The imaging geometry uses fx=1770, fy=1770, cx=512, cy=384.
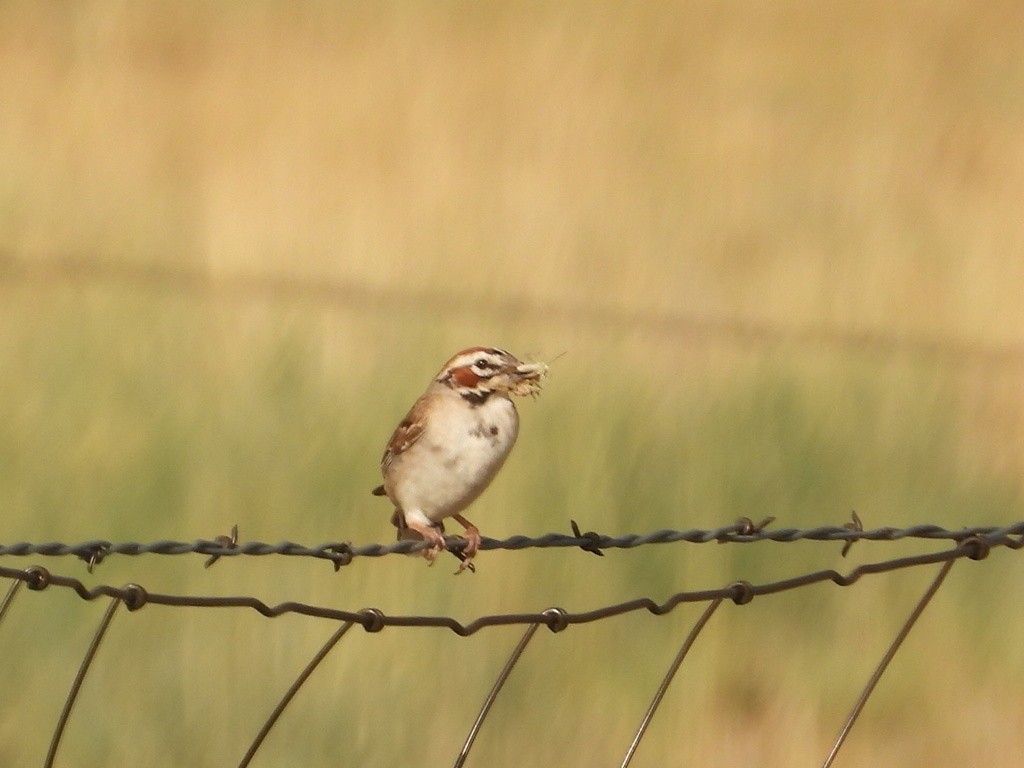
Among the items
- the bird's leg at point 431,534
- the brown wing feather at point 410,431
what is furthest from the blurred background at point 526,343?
the brown wing feather at point 410,431

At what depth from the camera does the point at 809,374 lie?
28.2 ft

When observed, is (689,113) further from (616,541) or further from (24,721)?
(616,541)

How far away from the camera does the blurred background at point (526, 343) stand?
701 centimetres

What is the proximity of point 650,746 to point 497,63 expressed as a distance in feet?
16.0

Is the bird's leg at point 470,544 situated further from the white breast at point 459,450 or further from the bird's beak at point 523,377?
the bird's beak at point 523,377

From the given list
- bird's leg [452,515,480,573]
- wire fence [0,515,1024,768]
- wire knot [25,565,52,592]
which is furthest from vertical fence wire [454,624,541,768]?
bird's leg [452,515,480,573]

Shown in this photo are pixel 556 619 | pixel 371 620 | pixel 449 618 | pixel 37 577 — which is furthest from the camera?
pixel 449 618

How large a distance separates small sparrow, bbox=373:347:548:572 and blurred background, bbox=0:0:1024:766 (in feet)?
4.62

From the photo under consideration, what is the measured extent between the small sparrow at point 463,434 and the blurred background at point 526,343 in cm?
141

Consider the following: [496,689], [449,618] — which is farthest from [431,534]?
[496,689]

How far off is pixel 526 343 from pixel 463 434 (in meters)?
3.11

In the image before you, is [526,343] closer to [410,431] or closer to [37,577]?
[410,431]

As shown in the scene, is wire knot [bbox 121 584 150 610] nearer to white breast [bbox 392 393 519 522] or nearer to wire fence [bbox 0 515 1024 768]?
wire fence [bbox 0 515 1024 768]

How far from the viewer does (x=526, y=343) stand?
8492mm
